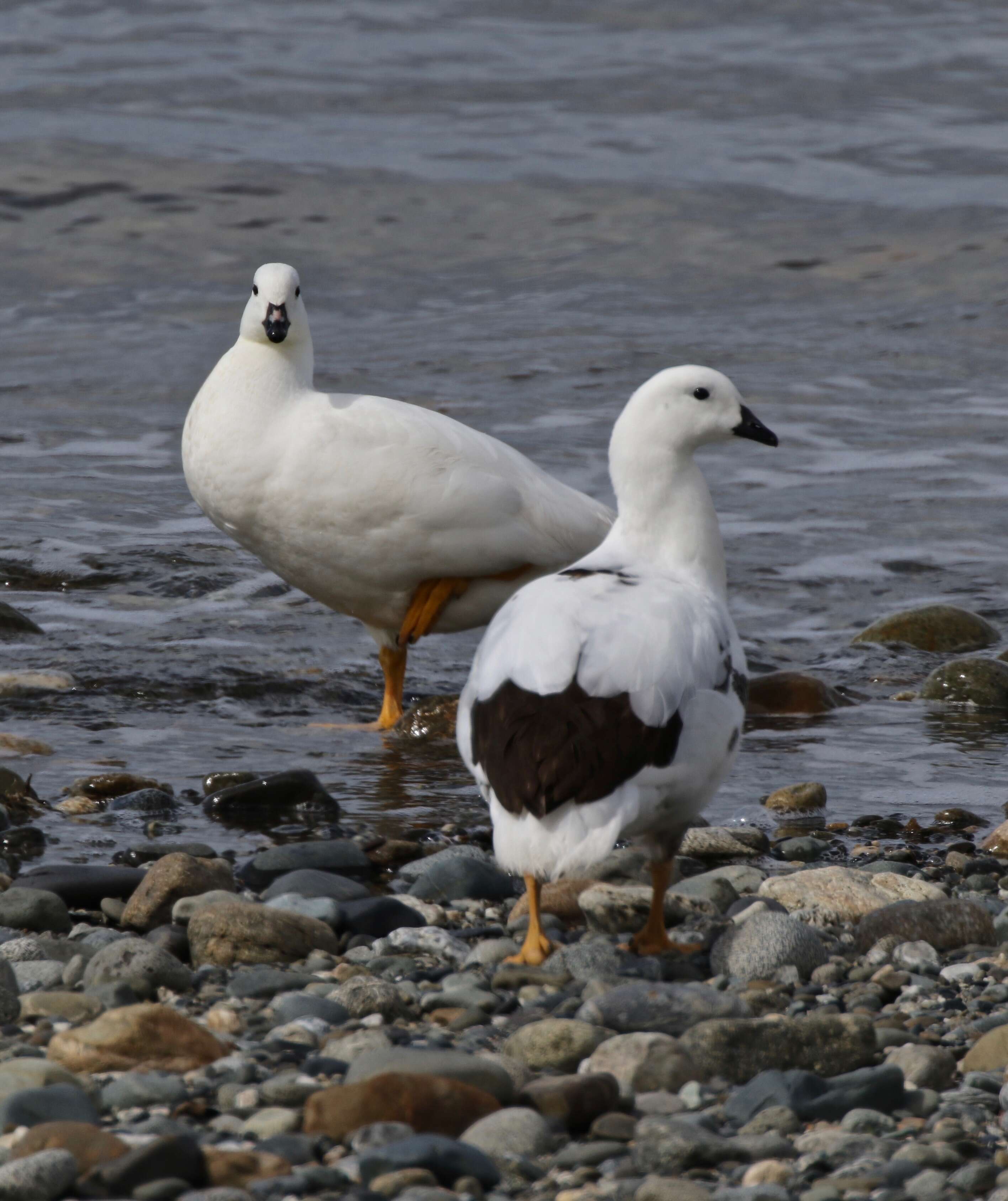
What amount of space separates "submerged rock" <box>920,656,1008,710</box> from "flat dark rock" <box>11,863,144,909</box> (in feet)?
13.4

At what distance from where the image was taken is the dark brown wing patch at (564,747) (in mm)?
3975

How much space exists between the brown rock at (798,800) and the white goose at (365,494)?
1928 mm

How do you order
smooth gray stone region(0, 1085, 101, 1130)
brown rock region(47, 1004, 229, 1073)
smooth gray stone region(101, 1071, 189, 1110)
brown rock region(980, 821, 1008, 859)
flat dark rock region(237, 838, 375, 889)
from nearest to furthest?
1. smooth gray stone region(0, 1085, 101, 1130)
2. smooth gray stone region(101, 1071, 189, 1110)
3. brown rock region(47, 1004, 229, 1073)
4. flat dark rock region(237, 838, 375, 889)
5. brown rock region(980, 821, 1008, 859)

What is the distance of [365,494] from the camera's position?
704cm

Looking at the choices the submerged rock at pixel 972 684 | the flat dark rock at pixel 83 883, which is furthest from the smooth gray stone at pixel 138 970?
the submerged rock at pixel 972 684

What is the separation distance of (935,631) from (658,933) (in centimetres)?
459

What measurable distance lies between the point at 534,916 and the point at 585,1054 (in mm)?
750

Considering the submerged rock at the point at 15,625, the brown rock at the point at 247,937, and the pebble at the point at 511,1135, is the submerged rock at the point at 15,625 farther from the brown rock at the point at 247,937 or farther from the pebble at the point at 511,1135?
the pebble at the point at 511,1135

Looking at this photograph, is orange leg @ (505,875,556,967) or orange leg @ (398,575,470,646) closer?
orange leg @ (505,875,556,967)

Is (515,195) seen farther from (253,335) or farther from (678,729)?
(678,729)

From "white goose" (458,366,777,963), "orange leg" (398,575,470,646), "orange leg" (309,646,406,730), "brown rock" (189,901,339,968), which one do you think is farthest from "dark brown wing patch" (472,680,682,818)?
"orange leg" (398,575,470,646)

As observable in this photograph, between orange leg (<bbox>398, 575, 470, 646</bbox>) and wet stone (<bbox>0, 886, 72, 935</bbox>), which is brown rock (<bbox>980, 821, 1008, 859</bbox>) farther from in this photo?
orange leg (<bbox>398, 575, 470, 646</bbox>)

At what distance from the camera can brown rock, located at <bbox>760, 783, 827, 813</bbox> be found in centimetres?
590

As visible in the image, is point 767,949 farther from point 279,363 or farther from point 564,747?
point 279,363
